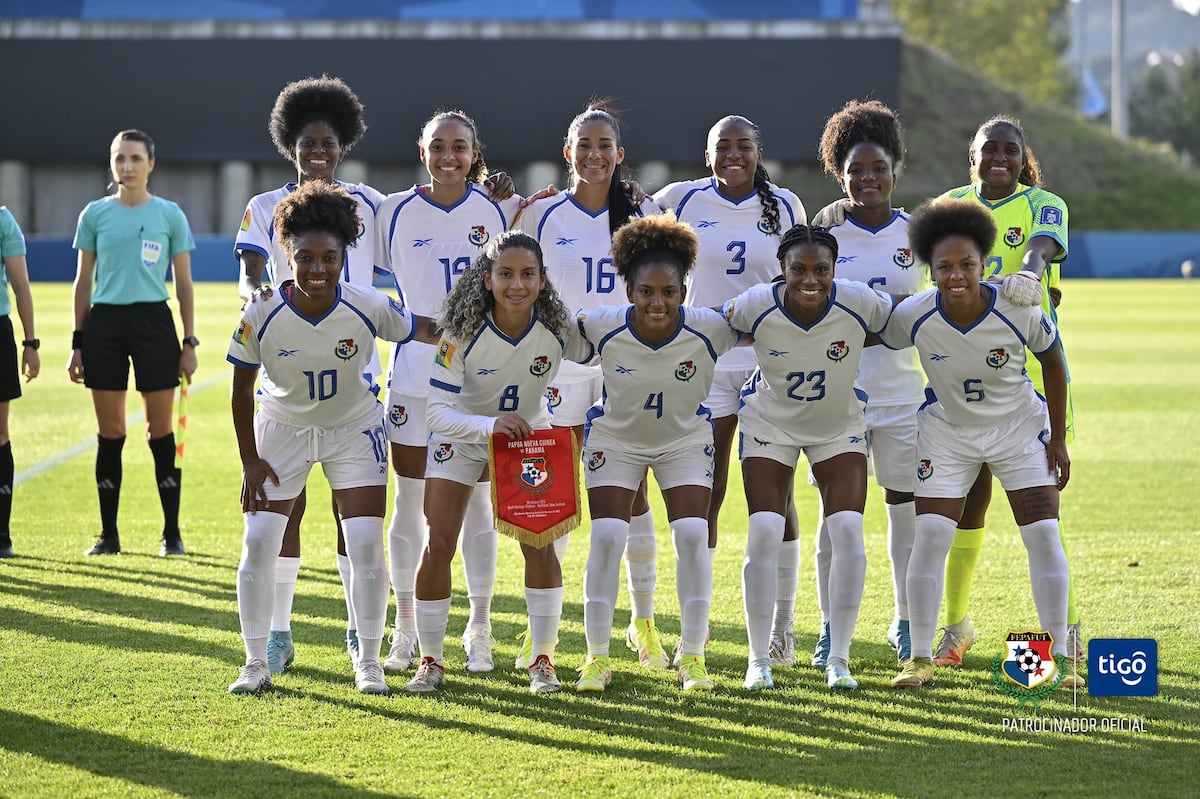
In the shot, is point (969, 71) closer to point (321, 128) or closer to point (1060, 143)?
point (1060, 143)

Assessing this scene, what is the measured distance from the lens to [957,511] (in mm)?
5168

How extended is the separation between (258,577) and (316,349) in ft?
2.70

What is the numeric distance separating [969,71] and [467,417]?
5117cm

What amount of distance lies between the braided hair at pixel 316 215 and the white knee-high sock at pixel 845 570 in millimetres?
2015

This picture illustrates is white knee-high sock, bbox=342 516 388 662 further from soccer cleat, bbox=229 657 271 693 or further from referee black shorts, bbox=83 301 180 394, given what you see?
referee black shorts, bbox=83 301 180 394

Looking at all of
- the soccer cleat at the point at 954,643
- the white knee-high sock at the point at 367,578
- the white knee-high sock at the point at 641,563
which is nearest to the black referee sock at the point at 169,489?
the white knee-high sock at the point at 367,578

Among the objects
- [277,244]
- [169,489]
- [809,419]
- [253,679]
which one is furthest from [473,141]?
[169,489]

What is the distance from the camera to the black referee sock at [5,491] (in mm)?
7566

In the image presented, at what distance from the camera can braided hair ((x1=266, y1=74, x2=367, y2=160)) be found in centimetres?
585

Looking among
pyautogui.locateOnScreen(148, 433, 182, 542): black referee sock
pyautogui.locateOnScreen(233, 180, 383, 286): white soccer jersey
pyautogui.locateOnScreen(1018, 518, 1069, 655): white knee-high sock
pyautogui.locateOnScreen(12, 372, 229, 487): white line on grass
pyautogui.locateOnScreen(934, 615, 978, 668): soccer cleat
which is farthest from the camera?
pyautogui.locateOnScreen(12, 372, 229, 487): white line on grass

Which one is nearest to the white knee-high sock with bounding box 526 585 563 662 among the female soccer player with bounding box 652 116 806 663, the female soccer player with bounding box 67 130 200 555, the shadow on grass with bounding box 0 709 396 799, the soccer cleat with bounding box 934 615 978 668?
the female soccer player with bounding box 652 116 806 663

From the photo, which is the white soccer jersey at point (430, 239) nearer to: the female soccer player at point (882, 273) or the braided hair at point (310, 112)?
the braided hair at point (310, 112)

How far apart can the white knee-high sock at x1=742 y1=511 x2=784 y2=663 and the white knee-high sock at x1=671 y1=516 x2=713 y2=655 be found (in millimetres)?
148

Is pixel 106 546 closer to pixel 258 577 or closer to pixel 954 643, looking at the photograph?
pixel 258 577
